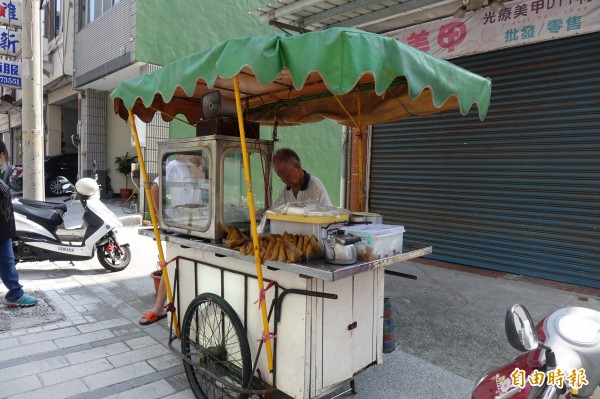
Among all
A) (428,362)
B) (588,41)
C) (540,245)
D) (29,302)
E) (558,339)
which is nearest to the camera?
(558,339)

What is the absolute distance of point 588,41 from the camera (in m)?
5.16

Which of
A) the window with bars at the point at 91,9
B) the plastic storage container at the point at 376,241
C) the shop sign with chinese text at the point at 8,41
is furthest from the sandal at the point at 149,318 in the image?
the window with bars at the point at 91,9

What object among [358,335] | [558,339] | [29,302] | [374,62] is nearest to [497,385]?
[558,339]

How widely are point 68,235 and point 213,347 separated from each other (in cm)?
408

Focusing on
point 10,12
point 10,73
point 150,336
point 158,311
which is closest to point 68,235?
point 158,311

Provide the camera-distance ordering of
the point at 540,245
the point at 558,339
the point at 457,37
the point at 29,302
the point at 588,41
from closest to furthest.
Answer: the point at 558,339, the point at 29,302, the point at 588,41, the point at 540,245, the point at 457,37

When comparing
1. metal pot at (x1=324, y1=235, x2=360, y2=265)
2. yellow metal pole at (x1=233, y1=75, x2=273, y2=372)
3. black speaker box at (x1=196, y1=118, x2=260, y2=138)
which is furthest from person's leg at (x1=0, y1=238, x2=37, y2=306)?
metal pot at (x1=324, y1=235, x2=360, y2=265)

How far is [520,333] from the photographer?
4.84 feet

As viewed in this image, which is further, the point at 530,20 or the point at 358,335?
the point at 530,20

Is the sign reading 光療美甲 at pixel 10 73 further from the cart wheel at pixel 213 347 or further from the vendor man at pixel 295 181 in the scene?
the cart wheel at pixel 213 347

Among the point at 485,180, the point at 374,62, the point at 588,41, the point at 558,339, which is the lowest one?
the point at 558,339

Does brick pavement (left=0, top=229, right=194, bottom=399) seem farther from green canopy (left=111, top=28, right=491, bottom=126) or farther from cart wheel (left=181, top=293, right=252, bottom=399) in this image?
green canopy (left=111, top=28, right=491, bottom=126)

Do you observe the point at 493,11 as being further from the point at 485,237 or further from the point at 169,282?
the point at 169,282

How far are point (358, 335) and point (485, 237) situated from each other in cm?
426
